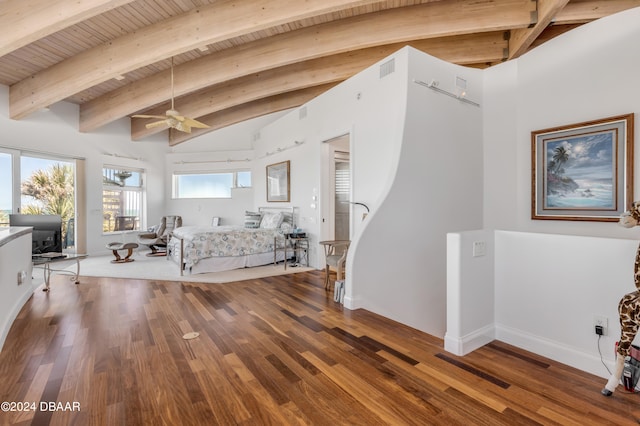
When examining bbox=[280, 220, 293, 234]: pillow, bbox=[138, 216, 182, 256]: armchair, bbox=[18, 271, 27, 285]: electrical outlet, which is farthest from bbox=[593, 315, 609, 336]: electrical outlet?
bbox=[138, 216, 182, 256]: armchair

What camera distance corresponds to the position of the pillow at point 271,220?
5996mm

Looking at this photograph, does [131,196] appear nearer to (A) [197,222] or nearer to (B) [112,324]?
(A) [197,222]

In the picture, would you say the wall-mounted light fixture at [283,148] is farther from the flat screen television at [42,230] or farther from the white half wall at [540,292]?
the white half wall at [540,292]

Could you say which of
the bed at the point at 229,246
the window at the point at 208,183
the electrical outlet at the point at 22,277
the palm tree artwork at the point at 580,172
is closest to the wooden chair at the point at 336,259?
the bed at the point at 229,246

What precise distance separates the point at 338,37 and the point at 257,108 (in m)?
3.47

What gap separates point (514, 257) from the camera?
262 centimetres

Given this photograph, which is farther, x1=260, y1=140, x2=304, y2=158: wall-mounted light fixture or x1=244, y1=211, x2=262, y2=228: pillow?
x1=244, y1=211, x2=262, y2=228: pillow

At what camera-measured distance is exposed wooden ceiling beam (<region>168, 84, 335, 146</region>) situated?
20.6 ft

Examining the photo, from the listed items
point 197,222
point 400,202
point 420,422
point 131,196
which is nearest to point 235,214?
point 197,222

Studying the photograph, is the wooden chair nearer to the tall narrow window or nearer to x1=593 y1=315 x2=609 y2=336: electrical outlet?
x1=593 y1=315 x2=609 y2=336: electrical outlet

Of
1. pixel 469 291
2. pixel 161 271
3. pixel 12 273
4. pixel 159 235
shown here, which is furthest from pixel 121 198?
pixel 469 291

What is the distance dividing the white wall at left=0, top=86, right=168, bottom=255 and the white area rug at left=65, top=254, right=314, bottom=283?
132cm

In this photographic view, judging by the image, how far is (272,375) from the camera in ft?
6.44

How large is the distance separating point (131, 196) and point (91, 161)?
1.25 meters
